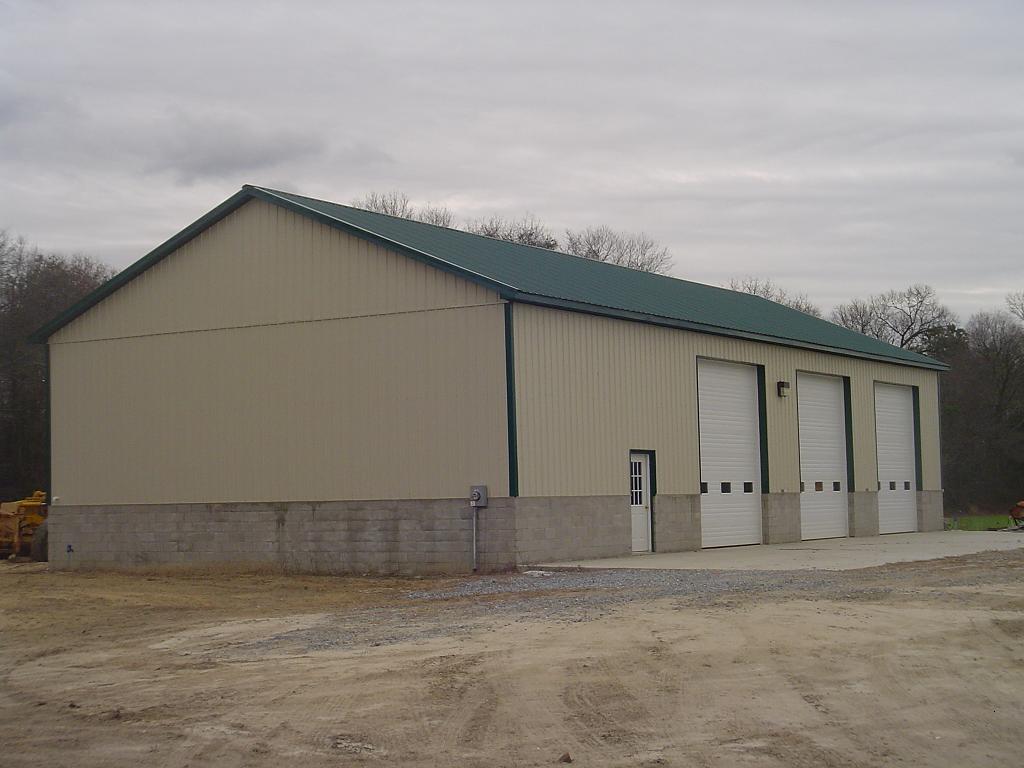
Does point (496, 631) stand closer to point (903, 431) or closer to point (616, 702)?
point (616, 702)

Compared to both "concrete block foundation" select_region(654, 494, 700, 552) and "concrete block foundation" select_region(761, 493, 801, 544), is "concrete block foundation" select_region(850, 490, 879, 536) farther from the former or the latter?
"concrete block foundation" select_region(654, 494, 700, 552)

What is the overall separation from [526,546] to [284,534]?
559cm

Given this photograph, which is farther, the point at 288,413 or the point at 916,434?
the point at 916,434

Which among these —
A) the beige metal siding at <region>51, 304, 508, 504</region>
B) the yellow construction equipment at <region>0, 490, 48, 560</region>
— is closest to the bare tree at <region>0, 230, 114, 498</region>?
the yellow construction equipment at <region>0, 490, 48, 560</region>

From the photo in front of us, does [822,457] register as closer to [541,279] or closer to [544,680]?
[541,279]

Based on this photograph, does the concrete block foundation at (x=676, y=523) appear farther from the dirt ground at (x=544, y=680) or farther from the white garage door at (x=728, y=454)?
the dirt ground at (x=544, y=680)

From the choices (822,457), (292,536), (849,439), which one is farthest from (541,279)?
(849,439)

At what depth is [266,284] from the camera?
25844 mm

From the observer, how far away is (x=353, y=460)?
24203 millimetres

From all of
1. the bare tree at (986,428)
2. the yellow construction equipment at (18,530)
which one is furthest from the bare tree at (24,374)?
the bare tree at (986,428)

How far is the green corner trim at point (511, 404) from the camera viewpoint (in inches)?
875

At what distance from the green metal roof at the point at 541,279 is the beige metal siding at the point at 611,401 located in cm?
35

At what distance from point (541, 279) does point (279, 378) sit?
5862 millimetres

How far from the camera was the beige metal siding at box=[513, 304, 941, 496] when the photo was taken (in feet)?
75.3
